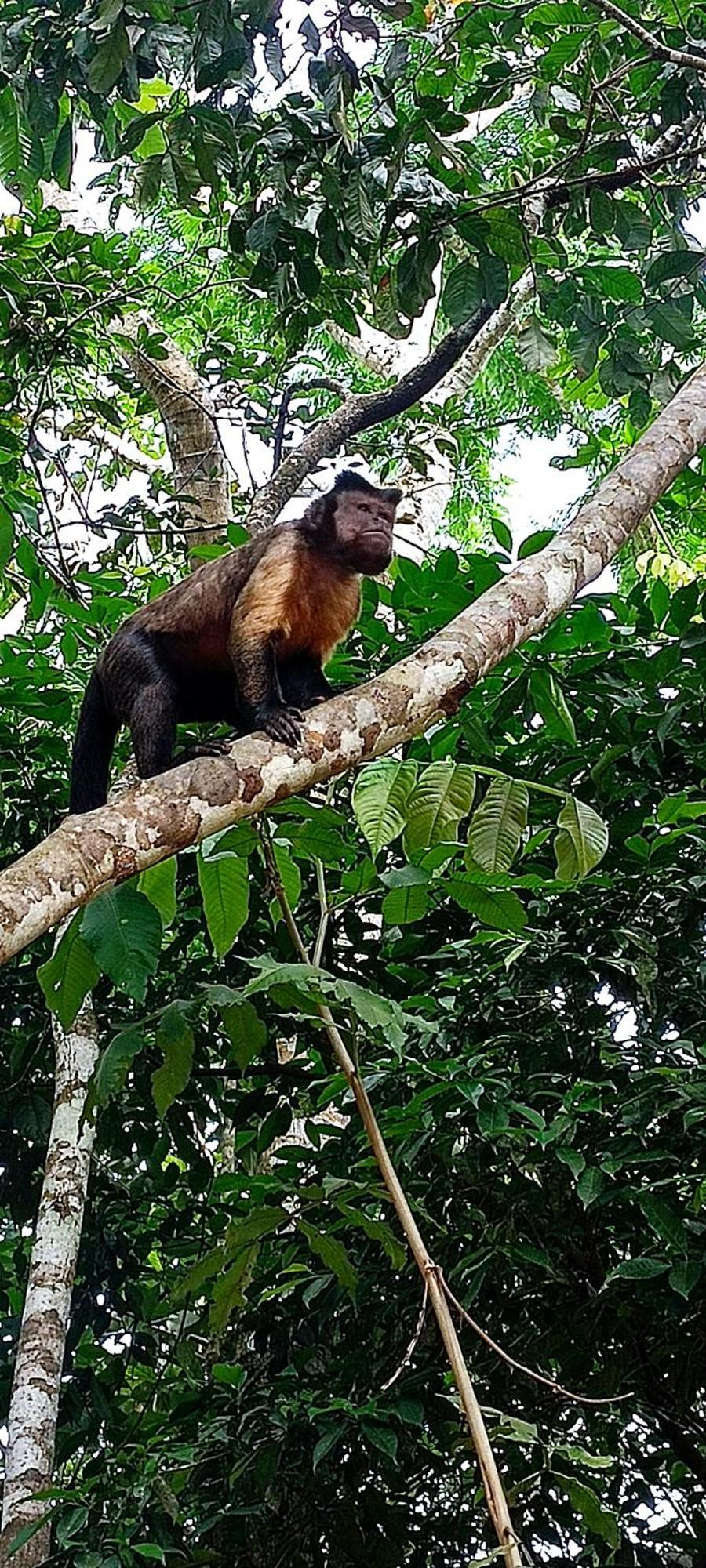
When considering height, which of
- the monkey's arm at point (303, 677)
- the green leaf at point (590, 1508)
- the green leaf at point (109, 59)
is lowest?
the green leaf at point (590, 1508)

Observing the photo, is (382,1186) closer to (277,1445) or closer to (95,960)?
(95,960)

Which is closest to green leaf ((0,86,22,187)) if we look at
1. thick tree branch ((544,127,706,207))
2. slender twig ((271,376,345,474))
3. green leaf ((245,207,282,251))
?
green leaf ((245,207,282,251))

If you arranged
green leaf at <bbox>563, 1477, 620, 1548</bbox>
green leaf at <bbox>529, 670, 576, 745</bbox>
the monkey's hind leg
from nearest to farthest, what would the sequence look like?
green leaf at <bbox>563, 1477, 620, 1548</bbox> → green leaf at <bbox>529, 670, 576, 745</bbox> → the monkey's hind leg

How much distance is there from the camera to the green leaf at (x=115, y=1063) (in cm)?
248

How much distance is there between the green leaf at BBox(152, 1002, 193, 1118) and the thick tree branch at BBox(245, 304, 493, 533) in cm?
295

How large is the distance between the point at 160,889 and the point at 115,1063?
0.36 meters

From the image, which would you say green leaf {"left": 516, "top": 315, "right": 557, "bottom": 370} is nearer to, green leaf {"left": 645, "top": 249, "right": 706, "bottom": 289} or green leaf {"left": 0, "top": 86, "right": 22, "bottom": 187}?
green leaf {"left": 645, "top": 249, "right": 706, "bottom": 289}

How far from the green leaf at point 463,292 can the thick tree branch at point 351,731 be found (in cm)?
58

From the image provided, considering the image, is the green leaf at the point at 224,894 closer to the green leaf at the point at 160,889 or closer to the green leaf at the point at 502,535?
the green leaf at the point at 160,889

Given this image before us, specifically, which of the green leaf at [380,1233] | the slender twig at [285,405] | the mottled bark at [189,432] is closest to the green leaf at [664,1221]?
the green leaf at [380,1233]

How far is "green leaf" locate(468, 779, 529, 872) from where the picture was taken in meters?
2.27

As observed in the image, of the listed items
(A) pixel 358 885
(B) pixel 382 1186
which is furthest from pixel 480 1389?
(A) pixel 358 885

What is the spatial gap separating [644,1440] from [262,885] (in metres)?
1.71

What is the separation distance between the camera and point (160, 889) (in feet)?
7.73
